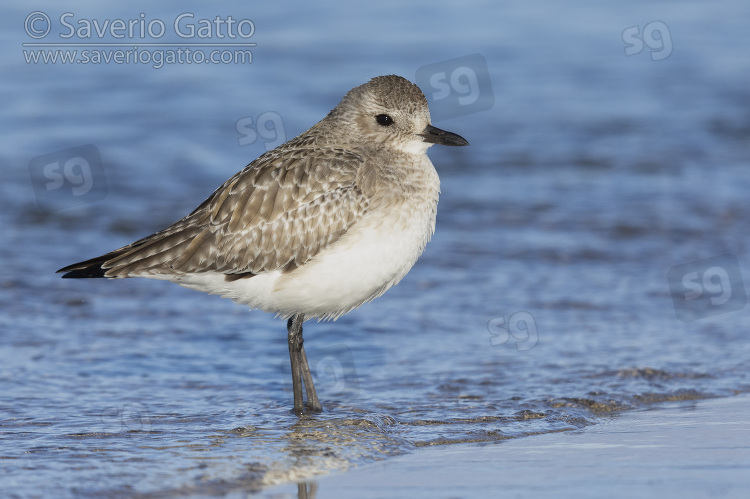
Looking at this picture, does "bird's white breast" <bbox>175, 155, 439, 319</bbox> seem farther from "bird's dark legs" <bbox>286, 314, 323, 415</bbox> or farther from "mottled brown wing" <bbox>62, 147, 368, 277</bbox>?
"bird's dark legs" <bbox>286, 314, 323, 415</bbox>

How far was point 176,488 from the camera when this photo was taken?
5.85 meters

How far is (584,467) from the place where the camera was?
20.5ft

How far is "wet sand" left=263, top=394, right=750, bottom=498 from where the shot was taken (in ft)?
19.2

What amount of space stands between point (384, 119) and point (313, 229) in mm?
1037

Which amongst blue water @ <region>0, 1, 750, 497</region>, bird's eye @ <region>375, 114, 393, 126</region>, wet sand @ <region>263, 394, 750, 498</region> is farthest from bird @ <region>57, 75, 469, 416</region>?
wet sand @ <region>263, 394, 750, 498</region>

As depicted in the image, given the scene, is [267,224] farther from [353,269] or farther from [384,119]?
[384,119]

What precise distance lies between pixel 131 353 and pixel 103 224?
149 inches

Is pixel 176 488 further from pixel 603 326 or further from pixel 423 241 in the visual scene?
pixel 603 326

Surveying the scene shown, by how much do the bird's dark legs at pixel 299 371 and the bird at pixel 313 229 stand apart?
14 mm

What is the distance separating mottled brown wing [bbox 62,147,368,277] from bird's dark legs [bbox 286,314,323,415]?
65 cm

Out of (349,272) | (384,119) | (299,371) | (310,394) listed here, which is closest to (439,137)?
(384,119)

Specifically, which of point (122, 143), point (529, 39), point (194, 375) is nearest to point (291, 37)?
point (529, 39)

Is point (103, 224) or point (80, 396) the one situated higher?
point (103, 224)

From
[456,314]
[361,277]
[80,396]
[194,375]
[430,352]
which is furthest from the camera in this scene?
[456,314]
